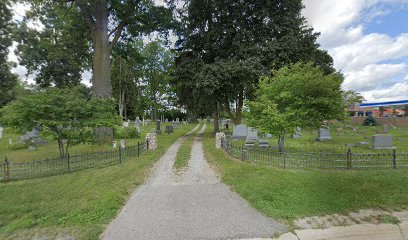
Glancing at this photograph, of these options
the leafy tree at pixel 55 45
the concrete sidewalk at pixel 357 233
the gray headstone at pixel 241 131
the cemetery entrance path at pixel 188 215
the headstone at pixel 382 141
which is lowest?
the concrete sidewalk at pixel 357 233

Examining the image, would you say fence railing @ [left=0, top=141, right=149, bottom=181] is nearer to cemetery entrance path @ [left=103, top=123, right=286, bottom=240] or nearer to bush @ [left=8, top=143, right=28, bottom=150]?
cemetery entrance path @ [left=103, top=123, right=286, bottom=240]

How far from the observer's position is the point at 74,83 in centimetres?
3650

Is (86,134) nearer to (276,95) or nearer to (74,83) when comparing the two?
(276,95)

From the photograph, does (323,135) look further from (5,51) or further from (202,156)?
(5,51)

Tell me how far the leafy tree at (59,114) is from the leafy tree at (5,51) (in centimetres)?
2512

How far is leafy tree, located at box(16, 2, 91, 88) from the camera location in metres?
18.8

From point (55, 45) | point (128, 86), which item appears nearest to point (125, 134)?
point (55, 45)

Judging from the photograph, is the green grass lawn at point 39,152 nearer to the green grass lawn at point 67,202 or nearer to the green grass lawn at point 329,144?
the green grass lawn at point 67,202

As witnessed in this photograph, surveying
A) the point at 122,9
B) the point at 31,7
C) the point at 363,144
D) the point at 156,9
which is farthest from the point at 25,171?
the point at 363,144

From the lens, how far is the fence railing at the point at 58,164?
799cm

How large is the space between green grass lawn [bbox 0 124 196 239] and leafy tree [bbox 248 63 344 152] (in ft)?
21.5

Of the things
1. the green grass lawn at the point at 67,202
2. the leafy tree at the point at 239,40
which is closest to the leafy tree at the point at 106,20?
the leafy tree at the point at 239,40

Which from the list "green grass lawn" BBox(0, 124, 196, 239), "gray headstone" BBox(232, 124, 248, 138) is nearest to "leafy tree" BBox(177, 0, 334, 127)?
"gray headstone" BBox(232, 124, 248, 138)

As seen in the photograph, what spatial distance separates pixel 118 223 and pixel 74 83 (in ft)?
125
